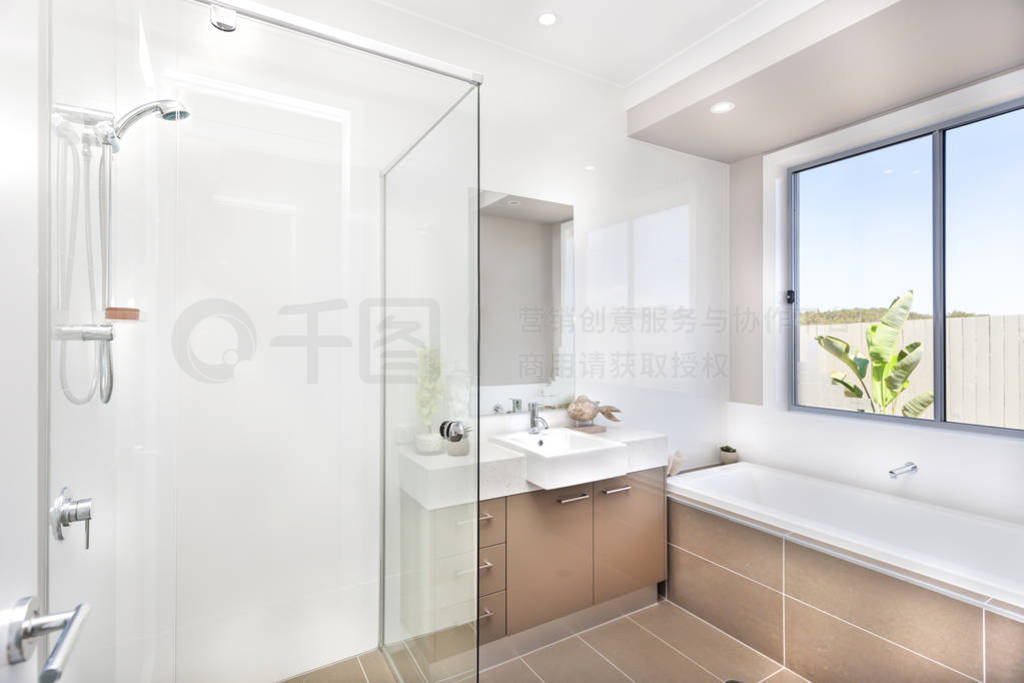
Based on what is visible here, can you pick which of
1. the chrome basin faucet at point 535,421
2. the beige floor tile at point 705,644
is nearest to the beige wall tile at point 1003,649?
the beige floor tile at point 705,644

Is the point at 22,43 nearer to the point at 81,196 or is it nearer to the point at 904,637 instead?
the point at 81,196

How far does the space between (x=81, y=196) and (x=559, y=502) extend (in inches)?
73.1

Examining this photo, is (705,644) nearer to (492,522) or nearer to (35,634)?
(492,522)

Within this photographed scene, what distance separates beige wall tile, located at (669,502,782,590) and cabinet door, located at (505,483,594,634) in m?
0.56

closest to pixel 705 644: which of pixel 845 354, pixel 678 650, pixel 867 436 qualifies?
pixel 678 650

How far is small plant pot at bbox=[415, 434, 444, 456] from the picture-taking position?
4.87 ft

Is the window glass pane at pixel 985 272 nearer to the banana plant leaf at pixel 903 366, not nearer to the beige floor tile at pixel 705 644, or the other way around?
the banana plant leaf at pixel 903 366

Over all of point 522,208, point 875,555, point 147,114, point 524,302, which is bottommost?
point 875,555

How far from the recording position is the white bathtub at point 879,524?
1.66 m

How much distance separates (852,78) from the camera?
2.12m

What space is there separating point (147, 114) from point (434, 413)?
3.43 feet

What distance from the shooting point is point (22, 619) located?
22.7 inches

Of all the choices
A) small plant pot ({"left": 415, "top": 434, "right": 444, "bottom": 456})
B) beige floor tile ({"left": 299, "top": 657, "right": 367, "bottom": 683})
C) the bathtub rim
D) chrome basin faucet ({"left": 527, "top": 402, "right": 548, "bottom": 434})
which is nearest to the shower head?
small plant pot ({"left": 415, "top": 434, "right": 444, "bottom": 456})

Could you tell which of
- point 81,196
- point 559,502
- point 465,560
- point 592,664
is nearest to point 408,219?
point 81,196
